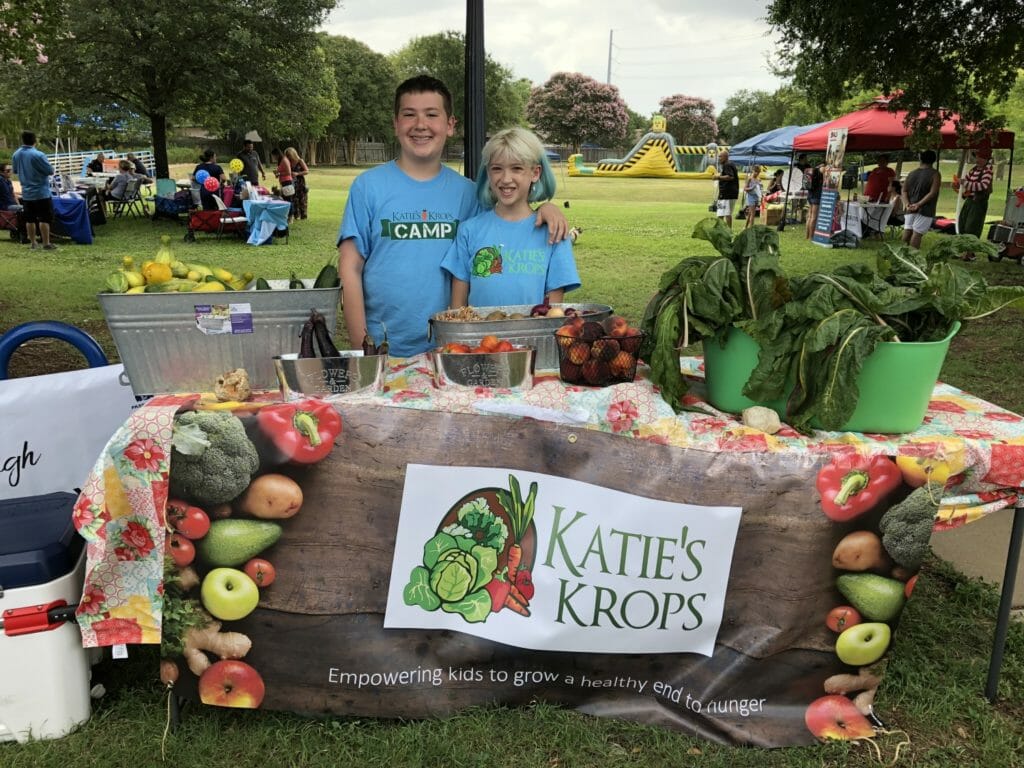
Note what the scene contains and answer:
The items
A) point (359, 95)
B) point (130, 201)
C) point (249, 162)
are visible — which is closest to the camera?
point (249, 162)

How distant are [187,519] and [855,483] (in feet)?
5.98

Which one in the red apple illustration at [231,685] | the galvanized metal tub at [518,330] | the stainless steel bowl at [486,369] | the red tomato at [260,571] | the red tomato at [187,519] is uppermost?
the galvanized metal tub at [518,330]

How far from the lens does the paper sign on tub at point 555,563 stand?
7.12 feet

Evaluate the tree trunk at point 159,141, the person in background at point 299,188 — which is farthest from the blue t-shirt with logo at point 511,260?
the tree trunk at point 159,141

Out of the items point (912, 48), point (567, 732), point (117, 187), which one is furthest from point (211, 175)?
point (567, 732)

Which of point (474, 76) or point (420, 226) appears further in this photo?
point (474, 76)

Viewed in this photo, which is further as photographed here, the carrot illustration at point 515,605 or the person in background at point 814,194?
the person in background at point 814,194

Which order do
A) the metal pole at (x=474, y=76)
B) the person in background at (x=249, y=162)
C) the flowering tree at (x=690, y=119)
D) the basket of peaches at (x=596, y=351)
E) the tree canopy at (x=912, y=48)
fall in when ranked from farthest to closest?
1. the flowering tree at (x=690, y=119)
2. the person in background at (x=249, y=162)
3. the tree canopy at (x=912, y=48)
4. the metal pole at (x=474, y=76)
5. the basket of peaches at (x=596, y=351)

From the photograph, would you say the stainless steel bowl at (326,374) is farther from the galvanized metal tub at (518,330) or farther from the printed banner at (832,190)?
the printed banner at (832,190)

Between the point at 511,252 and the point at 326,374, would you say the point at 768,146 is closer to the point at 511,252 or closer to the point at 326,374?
the point at 511,252

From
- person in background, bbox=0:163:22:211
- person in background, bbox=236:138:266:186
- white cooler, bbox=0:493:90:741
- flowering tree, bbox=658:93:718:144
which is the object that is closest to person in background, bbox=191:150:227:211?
person in background, bbox=236:138:266:186

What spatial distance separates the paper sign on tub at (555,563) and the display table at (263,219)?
40.3 ft

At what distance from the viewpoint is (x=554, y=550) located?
2.21 meters

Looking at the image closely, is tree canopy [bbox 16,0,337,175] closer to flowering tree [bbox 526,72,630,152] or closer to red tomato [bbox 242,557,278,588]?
red tomato [bbox 242,557,278,588]
